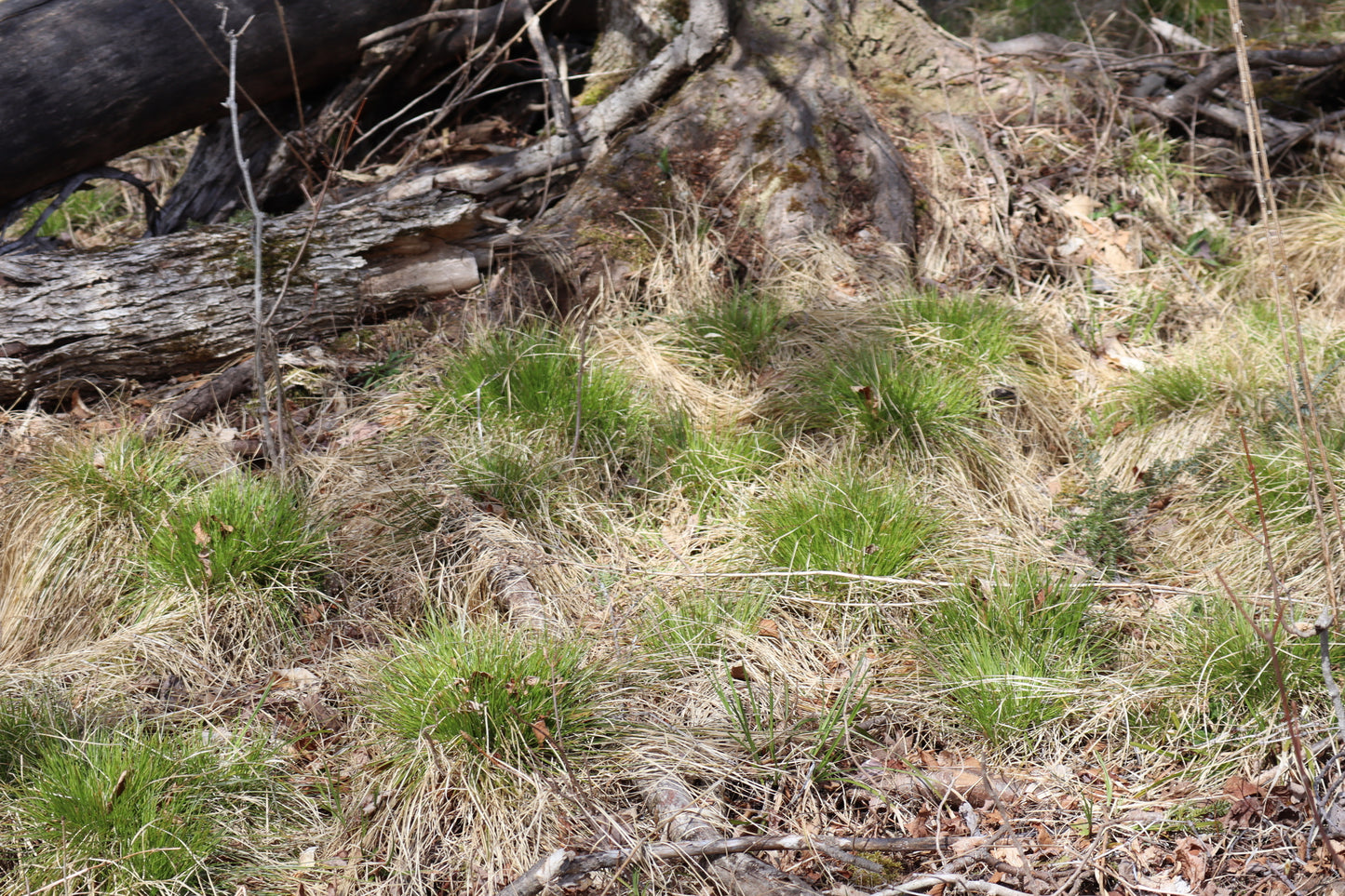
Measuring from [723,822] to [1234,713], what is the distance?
1328 millimetres

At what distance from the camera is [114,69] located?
13.8 ft

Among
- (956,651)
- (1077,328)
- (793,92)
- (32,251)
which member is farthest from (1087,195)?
(32,251)

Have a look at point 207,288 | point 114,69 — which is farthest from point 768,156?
point 114,69

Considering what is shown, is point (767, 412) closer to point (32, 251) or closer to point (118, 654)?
point (118, 654)

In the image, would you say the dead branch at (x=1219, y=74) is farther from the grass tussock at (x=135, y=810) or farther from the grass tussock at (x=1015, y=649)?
the grass tussock at (x=135, y=810)

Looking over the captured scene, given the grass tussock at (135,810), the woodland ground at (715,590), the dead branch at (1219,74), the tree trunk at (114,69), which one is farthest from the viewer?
the dead branch at (1219,74)

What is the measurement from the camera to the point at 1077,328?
13.7ft

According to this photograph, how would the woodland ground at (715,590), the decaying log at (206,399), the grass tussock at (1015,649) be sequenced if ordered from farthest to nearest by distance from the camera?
the decaying log at (206,399), the grass tussock at (1015,649), the woodland ground at (715,590)

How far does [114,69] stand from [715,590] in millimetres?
3522

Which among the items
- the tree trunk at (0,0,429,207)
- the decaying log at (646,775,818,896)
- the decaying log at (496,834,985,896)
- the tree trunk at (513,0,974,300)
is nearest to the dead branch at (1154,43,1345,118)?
the tree trunk at (513,0,974,300)

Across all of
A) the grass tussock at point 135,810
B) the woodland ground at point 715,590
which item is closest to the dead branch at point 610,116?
the woodland ground at point 715,590

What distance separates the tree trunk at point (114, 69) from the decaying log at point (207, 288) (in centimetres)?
62

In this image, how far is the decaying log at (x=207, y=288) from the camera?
3818 mm

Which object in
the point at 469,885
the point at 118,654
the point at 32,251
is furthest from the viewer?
the point at 32,251
